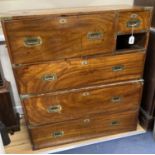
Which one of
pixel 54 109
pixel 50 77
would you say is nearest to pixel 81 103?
pixel 54 109

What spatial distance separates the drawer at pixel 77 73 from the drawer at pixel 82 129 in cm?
34

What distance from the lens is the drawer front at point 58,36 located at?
3.41 feet

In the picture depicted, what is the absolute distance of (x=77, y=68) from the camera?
1.23 meters

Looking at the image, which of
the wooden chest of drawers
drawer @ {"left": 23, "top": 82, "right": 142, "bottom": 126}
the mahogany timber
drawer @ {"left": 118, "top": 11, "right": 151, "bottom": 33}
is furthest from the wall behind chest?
drawer @ {"left": 23, "top": 82, "right": 142, "bottom": 126}

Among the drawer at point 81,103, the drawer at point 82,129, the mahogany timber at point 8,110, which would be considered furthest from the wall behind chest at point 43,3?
the drawer at point 82,129

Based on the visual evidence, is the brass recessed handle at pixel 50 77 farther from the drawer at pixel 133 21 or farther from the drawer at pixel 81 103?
the drawer at pixel 133 21

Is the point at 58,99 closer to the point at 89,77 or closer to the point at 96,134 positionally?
the point at 89,77

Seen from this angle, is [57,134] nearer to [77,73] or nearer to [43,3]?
[77,73]

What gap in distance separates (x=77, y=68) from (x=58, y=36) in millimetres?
256

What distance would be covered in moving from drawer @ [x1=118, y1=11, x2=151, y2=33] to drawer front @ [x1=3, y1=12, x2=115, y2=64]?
0.21 feet

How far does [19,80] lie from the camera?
3.83 feet

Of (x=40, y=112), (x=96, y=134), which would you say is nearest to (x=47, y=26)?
(x=40, y=112)

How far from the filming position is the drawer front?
3.41ft

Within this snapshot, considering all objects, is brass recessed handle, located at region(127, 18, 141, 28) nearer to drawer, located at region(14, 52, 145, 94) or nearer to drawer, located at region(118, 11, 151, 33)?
drawer, located at region(118, 11, 151, 33)
